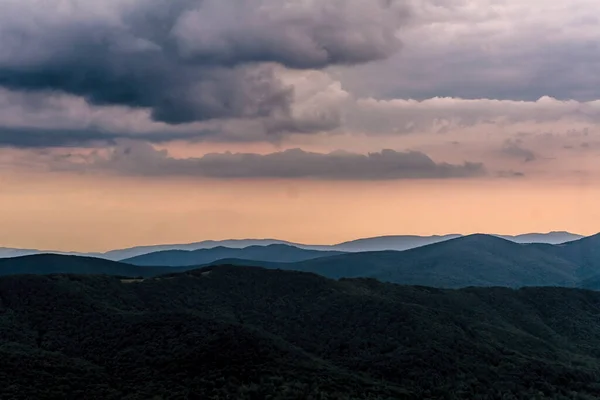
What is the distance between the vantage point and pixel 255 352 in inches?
5379

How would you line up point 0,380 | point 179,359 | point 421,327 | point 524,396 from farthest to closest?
point 421,327 < point 524,396 < point 179,359 < point 0,380

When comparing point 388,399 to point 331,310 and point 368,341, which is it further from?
point 331,310

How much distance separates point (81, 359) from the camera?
13925cm

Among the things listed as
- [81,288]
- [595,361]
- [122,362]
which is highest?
[81,288]

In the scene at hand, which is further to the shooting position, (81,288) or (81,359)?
(81,288)

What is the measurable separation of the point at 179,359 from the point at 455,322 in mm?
85367

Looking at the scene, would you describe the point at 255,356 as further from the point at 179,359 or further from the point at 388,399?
the point at 388,399

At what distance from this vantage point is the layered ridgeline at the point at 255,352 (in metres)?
121

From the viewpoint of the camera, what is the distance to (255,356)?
134 meters

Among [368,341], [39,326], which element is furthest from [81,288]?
[368,341]

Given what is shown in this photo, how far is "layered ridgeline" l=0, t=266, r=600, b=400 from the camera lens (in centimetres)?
12094

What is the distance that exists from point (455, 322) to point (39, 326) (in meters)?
103

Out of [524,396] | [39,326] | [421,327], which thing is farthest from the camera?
[421,327]

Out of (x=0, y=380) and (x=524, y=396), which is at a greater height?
(x=0, y=380)
